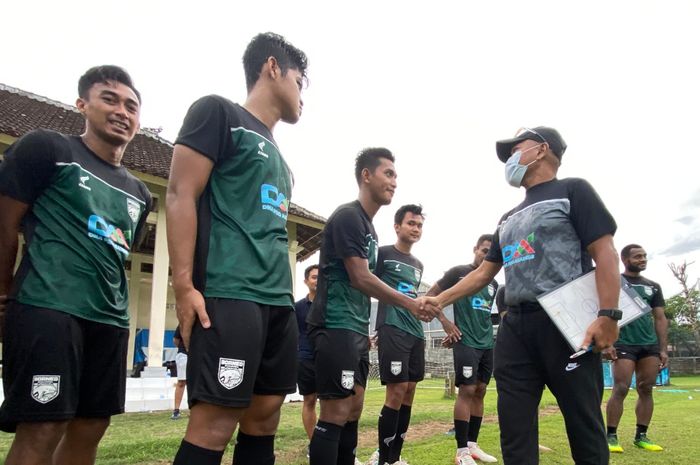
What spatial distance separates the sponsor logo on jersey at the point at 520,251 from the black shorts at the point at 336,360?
1220 millimetres

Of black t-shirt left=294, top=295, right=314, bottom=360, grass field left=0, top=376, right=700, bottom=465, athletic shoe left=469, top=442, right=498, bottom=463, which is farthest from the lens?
black t-shirt left=294, top=295, right=314, bottom=360

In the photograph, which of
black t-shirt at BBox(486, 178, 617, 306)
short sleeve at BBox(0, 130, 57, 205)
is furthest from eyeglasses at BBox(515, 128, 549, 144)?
short sleeve at BBox(0, 130, 57, 205)

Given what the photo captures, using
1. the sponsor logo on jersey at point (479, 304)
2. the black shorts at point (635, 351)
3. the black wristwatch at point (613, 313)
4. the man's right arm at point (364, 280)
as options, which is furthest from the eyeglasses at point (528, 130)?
the black shorts at point (635, 351)

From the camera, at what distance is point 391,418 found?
5.13 metres

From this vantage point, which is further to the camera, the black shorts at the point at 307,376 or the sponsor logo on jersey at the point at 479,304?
the sponsor logo on jersey at the point at 479,304

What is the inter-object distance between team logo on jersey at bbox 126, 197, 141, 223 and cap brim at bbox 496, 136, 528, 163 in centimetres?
246

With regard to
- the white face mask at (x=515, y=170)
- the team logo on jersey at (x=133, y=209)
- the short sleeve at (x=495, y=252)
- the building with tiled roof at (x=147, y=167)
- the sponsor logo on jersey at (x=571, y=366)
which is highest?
the building with tiled roof at (x=147, y=167)

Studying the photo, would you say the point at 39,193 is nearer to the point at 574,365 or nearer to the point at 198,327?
the point at 198,327

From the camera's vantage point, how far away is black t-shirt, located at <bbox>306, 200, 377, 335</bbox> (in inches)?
153

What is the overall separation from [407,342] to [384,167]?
211 cm

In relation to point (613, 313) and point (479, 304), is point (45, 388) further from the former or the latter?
point (479, 304)

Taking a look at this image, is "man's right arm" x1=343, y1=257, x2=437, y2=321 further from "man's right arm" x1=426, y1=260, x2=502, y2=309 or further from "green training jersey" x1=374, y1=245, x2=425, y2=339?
"green training jersey" x1=374, y1=245, x2=425, y2=339

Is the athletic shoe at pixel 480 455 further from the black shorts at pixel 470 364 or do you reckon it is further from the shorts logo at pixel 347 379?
the shorts logo at pixel 347 379

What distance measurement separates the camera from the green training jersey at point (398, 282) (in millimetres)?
5699
